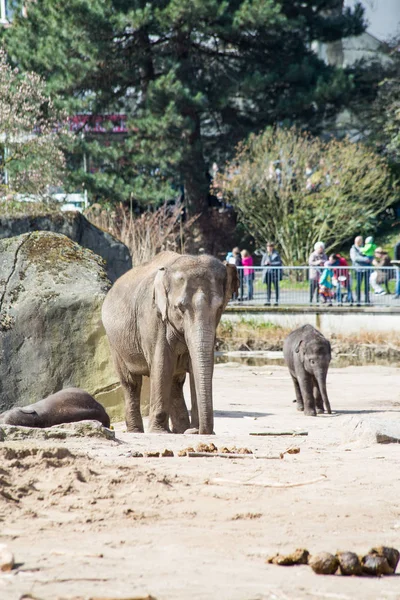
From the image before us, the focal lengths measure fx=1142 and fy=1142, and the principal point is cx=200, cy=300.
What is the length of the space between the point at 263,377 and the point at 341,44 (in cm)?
3333

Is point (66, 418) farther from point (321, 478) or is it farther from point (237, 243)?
point (237, 243)

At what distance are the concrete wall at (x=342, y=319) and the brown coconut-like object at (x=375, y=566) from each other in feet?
78.6

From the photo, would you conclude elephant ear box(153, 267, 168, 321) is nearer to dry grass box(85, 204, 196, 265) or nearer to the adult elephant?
the adult elephant

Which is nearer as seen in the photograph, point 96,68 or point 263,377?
point 263,377

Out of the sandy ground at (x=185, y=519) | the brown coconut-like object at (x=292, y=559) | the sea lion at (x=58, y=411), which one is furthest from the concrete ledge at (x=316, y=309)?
the brown coconut-like object at (x=292, y=559)

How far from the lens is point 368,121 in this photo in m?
47.8

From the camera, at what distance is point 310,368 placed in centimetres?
1692

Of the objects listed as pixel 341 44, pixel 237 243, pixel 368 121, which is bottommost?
pixel 237 243

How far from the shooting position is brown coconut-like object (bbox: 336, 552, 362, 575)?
5500 millimetres

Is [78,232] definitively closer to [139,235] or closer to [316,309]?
[316,309]

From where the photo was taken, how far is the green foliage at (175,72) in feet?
138

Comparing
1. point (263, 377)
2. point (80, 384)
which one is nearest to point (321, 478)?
point (80, 384)

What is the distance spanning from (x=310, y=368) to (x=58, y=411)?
258 inches

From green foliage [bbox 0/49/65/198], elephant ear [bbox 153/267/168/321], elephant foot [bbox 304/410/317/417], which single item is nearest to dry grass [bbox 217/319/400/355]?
green foliage [bbox 0/49/65/198]
